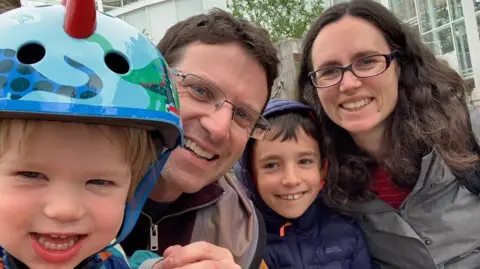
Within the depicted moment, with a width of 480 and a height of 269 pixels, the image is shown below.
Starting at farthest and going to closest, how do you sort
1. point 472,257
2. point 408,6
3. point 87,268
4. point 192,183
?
1. point 408,6
2. point 472,257
3. point 192,183
4. point 87,268

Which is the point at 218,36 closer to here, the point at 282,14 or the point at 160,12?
the point at 282,14

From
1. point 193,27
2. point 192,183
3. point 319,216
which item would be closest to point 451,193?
point 319,216

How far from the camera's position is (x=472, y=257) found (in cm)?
262

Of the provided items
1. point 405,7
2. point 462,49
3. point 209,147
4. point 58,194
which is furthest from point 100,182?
point 405,7

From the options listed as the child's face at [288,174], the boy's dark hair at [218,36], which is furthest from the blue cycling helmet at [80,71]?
the child's face at [288,174]

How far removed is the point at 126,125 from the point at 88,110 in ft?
0.59

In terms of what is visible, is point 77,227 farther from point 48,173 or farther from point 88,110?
point 88,110

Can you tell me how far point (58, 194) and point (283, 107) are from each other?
196 cm

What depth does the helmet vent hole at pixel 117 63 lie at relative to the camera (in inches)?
57.1

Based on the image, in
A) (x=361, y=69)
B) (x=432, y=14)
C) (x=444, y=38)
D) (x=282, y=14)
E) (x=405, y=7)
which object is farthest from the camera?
(x=405, y=7)

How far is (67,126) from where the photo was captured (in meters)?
1.30

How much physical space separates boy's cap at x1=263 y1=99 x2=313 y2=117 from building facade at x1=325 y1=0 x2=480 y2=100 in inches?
269

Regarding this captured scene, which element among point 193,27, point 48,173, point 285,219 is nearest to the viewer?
point 48,173

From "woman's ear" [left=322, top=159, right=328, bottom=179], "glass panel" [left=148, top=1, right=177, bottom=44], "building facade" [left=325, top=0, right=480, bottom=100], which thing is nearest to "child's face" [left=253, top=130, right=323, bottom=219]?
"woman's ear" [left=322, top=159, right=328, bottom=179]
